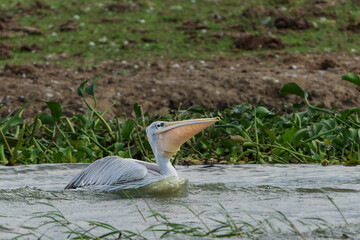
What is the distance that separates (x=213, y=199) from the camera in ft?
13.9

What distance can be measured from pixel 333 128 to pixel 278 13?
23.3ft

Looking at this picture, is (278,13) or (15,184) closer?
(15,184)

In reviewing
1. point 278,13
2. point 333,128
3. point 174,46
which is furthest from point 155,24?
point 333,128

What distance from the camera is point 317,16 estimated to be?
12.7 m

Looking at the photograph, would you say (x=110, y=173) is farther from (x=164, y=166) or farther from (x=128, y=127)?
(x=128, y=127)

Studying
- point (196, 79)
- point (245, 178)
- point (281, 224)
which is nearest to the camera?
point (281, 224)

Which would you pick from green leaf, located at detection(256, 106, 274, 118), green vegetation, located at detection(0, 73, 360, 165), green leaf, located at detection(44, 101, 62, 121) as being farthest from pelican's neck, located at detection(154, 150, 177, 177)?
green leaf, located at detection(256, 106, 274, 118)

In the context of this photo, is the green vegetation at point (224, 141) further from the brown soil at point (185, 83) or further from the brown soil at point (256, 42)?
the brown soil at point (256, 42)

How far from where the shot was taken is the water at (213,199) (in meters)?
3.51

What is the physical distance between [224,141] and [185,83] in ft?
10.1

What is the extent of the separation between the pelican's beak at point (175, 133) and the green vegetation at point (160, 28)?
600 cm

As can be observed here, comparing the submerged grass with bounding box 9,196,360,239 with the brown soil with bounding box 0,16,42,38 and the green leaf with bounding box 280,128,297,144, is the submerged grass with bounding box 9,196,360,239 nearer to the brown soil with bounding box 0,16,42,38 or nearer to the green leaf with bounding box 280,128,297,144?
the green leaf with bounding box 280,128,297,144

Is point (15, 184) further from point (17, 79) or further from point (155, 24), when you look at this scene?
point (155, 24)

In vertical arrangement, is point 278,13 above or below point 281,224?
above
